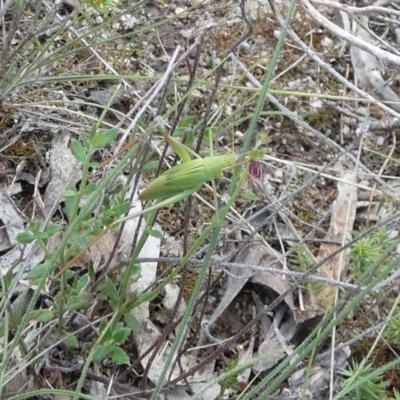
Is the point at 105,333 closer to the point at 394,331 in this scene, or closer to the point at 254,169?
the point at 254,169

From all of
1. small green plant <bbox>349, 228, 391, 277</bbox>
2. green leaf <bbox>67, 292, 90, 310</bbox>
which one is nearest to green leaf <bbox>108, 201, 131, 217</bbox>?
green leaf <bbox>67, 292, 90, 310</bbox>

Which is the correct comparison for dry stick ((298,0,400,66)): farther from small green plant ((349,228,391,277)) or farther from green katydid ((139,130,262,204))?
green katydid ((139,130,262,204))

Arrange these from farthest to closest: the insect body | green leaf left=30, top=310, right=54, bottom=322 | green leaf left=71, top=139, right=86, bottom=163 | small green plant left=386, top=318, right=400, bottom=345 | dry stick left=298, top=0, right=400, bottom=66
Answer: small green plant left=386, top=318, right=400, bottom=345
dry stick left=298, top=0, right=400, bottom=66
green leaf left=30, top=310, right=54, bottom=322
green leaf left=71, top=139, right=86, bottom=163
the insect body

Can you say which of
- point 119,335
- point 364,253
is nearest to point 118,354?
point 119,335

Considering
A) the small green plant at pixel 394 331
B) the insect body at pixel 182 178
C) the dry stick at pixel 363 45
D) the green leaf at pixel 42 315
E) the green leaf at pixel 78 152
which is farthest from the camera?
the small green plant at pixel 394 331

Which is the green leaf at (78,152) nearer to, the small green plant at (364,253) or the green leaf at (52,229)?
the green leaf at (52,229)

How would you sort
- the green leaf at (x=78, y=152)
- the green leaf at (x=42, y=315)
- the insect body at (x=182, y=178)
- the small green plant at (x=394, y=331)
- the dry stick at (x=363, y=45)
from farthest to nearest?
the small green plant at (x=394, y=331) → the dry stick at (x=363, y=45) → the green leaf at (x=42, y=315) → the green leaf at (x=78, y=152) → the insect body at (x=182, y=178)

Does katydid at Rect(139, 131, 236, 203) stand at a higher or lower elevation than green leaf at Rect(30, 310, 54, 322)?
higher

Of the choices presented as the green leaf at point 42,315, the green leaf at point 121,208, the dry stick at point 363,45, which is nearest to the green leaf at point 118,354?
the green leaf at point 42,315
